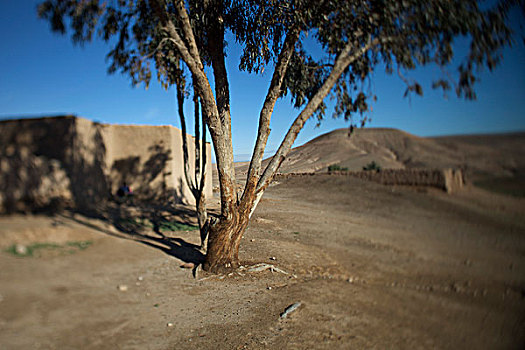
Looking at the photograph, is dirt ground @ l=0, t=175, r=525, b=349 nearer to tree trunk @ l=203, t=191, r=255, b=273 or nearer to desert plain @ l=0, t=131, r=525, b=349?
desert plain @ l=0, t=131, r=525, b=349

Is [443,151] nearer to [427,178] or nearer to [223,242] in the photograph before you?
[427,178]

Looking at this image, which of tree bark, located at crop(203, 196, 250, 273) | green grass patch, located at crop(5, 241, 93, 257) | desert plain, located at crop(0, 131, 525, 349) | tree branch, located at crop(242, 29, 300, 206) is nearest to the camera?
desert plain, located at crop(0, 131, 525, 349)

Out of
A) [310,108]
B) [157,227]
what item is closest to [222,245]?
[310,108]

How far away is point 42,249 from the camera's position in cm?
274

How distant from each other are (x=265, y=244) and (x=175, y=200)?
5.52m

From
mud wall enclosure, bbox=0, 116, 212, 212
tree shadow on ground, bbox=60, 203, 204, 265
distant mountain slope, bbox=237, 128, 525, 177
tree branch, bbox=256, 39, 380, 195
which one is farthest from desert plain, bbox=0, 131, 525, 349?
mud wall enclosure, bbox=0, 116, 212, 212

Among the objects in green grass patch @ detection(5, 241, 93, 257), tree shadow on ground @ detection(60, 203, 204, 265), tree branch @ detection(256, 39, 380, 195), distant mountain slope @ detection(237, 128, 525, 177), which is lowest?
tree shadow on ground @ detection(60, 203, 204, 265)

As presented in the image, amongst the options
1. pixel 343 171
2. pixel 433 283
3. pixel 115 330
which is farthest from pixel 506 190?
pixel 343 171

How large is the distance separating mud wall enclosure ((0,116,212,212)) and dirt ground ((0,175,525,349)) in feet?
4.17

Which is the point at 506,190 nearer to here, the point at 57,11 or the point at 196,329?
the point at 196,329

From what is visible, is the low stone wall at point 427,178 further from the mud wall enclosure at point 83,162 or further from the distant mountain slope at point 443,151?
the mud wall enclosure at point 83,162

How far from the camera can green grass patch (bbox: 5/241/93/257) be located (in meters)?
2.48

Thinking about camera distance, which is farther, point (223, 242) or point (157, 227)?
point (157, 227)

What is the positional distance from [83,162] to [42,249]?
624 centimetres
